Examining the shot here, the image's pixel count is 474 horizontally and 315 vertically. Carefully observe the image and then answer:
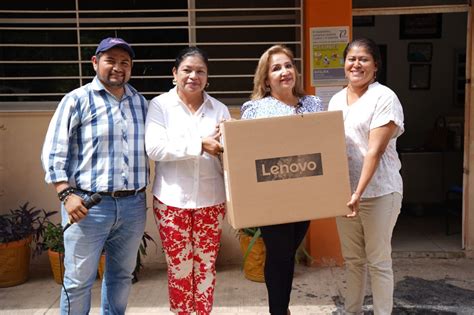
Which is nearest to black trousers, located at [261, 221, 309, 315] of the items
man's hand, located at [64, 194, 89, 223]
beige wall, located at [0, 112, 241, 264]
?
man's hand, located at [64, 194, 89, 223]

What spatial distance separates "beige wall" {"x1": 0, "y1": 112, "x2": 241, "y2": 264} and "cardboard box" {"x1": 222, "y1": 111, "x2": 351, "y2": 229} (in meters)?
1.96

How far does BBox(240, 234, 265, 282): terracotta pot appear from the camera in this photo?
3764 mm

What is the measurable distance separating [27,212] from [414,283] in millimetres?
2983


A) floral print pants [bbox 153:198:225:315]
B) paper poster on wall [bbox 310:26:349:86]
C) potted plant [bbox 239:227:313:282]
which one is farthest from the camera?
paper poster on wall [bbox 310:26:349:86]

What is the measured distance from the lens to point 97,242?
2414 mm

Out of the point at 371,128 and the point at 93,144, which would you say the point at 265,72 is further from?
the point at 93,144

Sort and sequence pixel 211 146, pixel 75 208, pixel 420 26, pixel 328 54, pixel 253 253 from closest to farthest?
pixel 75 208
pixel 211 146
pixel 253 253
pixel 328 54
pixel 420 26

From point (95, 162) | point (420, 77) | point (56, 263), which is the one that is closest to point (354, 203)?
point (95, 162)

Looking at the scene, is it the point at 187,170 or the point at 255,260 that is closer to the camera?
the point at 187,170

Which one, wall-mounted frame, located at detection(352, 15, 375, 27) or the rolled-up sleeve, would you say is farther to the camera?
wall-mounted frame, located at detection(352, 15, 375, 27)

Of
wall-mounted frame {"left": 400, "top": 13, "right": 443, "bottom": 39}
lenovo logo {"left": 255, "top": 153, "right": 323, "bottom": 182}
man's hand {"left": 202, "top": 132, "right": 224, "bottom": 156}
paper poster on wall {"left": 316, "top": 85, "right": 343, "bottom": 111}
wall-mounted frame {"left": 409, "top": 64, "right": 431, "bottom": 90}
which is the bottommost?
lenovo logo {"left": 255, "top": 153, "right": 323, "bottom": 182}

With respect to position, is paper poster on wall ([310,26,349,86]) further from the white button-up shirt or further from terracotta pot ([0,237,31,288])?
terracotta pot ([0,237,31,288])

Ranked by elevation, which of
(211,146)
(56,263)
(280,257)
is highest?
(211,146)

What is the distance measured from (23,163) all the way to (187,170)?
85.6 inches
